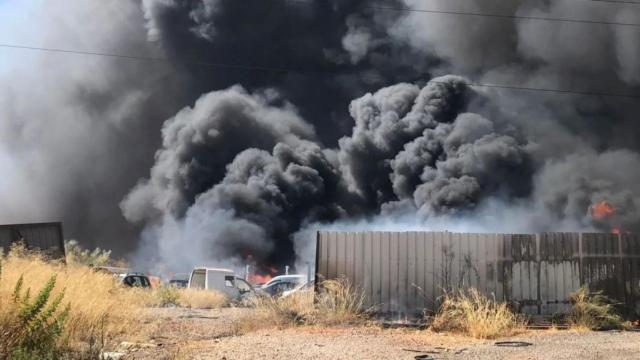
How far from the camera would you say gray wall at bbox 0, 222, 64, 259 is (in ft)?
53.3

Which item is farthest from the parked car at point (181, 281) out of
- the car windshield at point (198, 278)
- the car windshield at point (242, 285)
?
the car windshield at point (242, 285)

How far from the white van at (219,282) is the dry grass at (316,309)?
1124 cm

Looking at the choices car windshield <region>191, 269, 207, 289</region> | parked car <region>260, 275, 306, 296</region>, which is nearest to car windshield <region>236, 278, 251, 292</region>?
parked car <region>260, 275, 306, 296</region>

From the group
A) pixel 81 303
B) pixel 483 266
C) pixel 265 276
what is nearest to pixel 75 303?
pixel 81 303

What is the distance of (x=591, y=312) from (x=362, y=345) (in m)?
5.77

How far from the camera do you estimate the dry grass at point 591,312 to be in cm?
1189

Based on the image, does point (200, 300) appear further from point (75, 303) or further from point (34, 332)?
point (34, 332)

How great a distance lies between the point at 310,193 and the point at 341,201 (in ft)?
9.08

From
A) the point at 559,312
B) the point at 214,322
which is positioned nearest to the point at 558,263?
the point at 559,312

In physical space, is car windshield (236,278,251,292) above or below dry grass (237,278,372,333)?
below

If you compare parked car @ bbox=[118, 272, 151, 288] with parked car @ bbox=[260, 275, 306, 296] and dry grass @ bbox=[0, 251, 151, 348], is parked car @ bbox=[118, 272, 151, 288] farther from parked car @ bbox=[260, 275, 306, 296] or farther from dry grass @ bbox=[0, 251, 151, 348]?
dry grass @ bbox=[0, 251, 151, 348]

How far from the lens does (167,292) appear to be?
65.4 feet

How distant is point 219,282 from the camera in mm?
23688

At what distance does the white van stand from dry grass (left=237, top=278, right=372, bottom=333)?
11.2 meters
